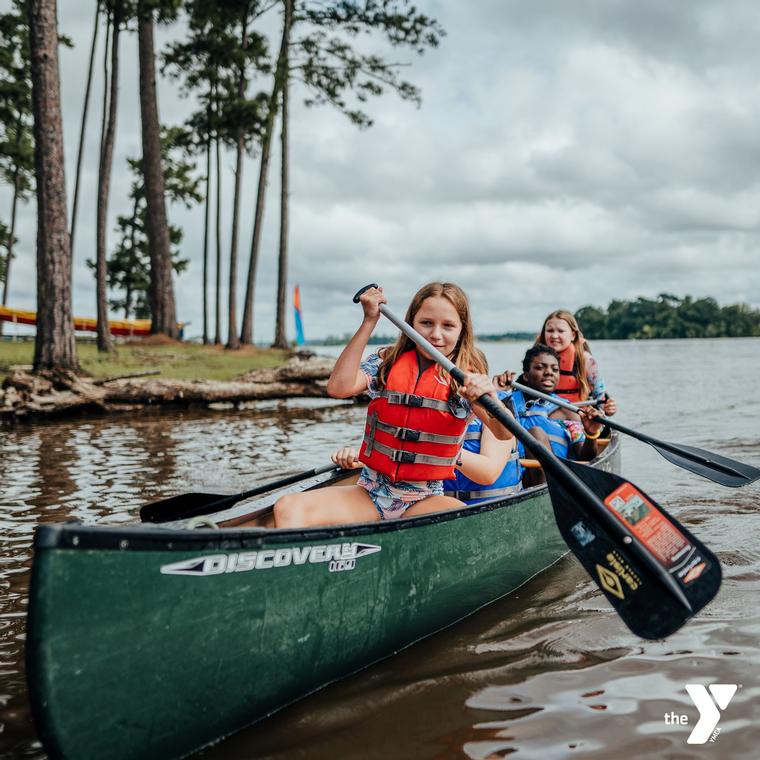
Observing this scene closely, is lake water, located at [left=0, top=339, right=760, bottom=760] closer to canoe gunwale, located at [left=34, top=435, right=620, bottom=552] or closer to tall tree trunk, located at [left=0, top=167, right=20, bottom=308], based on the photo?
canoe gunwale, located at [left=34, top=435, right=620, bottom=552]

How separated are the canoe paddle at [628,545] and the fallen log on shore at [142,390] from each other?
9.19 meters

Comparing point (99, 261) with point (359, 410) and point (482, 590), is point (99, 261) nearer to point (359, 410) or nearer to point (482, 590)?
point (359, 410)

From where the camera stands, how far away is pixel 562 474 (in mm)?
3199

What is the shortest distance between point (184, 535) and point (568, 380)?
5.06m

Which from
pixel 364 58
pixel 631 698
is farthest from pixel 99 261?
pixel 631 698

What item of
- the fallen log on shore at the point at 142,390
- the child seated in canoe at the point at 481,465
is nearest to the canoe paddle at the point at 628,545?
the child seated in canoe at the point at 481,465

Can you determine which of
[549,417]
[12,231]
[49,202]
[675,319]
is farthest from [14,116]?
[675,319]

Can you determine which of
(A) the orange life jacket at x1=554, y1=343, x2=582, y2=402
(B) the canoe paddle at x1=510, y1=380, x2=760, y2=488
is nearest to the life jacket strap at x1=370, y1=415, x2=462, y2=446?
(B) the canoe paddle at x1=510, y1=380, x2=760, y2=488

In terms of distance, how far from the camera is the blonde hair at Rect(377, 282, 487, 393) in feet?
11.6

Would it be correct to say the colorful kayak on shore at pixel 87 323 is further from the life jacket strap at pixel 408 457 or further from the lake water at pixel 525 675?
the life jacket strap at pixel 408 457

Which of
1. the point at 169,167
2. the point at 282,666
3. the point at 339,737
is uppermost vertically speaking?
the point at 169,167

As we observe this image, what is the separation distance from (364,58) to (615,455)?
51.5 feet

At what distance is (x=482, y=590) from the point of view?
3.76 metres

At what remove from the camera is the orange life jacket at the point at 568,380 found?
261 inches
